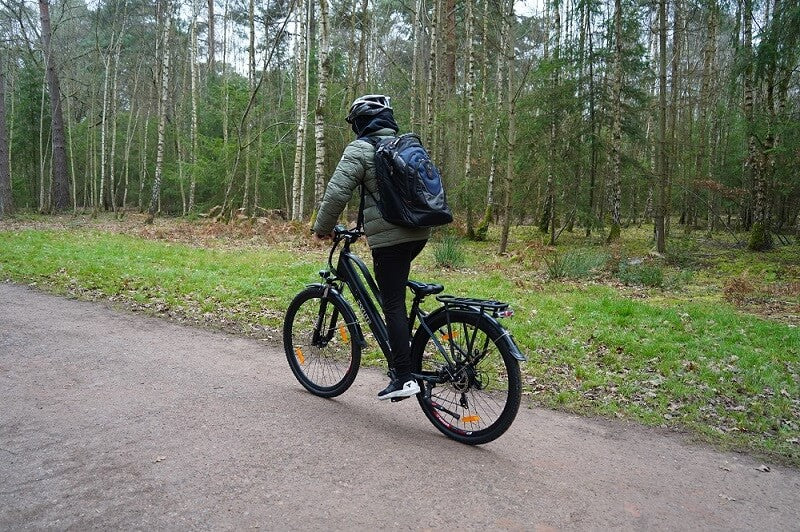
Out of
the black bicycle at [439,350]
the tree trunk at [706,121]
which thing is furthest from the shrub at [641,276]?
the black bicycle at [439,350]

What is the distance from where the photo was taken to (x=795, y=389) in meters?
5.04

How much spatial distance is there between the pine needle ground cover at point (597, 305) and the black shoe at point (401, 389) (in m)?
1.46

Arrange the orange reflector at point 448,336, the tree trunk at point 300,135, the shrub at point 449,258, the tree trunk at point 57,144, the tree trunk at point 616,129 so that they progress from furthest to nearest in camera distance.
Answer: the tree trunk at point 57,144
the tree trunk at point 300,135
the tree trunk at point 616,129
the shrub at point 449,258
the orange reflector at point 448,336

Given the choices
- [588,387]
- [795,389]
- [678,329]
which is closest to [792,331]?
[678,329]

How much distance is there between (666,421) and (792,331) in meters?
3.65

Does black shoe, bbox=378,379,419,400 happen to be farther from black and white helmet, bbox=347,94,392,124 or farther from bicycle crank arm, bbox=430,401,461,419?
black and white helmet, bbox=347,94,392,124

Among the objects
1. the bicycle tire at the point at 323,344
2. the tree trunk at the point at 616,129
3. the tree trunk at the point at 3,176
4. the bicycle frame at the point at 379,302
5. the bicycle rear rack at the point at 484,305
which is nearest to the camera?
the bicycle rear rack at the point at 484,305

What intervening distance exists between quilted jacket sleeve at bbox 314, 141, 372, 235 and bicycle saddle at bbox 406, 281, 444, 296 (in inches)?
28.3

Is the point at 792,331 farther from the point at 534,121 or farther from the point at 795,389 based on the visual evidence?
the point at 534,121

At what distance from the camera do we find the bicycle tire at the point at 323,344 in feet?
14.0

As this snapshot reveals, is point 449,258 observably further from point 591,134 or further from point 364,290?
point 591,134

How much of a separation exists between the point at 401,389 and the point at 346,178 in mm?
1512

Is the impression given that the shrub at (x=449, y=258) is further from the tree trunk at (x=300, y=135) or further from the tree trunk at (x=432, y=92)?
the tree trunk at (x=300, y=135)

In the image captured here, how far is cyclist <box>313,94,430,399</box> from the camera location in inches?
143
